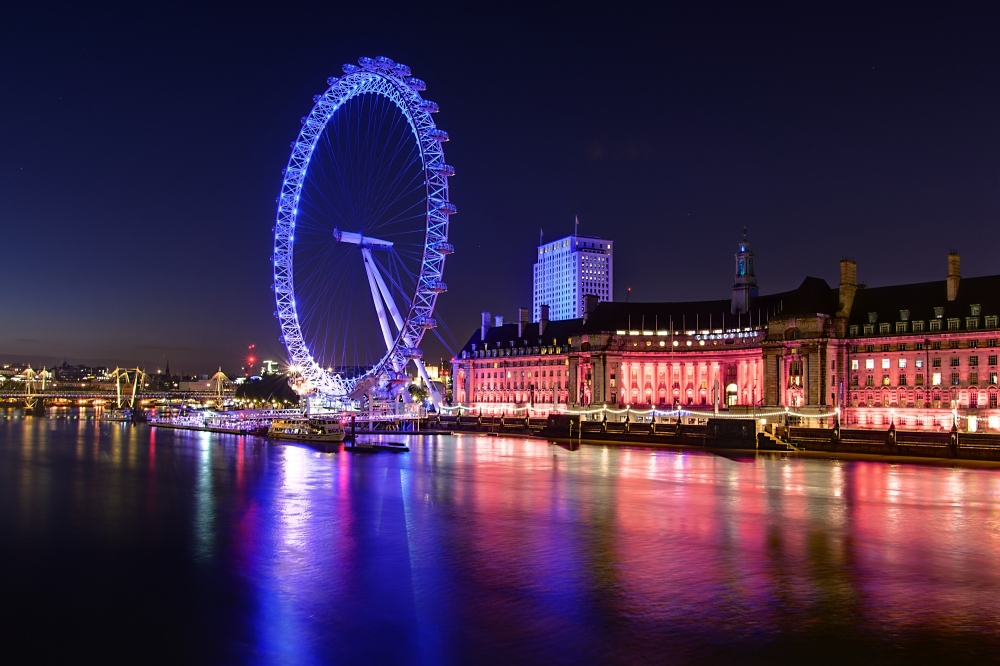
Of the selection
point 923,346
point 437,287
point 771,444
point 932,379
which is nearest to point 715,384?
point 923,346

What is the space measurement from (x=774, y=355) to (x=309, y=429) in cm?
5155

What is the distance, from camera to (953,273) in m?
87.5

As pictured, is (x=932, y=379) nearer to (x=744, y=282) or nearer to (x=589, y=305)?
(x=744, y=282)

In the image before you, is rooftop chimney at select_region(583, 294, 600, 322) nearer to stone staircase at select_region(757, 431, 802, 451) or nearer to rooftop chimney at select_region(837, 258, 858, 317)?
rooftop chimney at select_region(837, 258, 858, 317)

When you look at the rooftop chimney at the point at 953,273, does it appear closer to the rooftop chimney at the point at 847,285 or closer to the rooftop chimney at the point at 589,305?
the rooftop chimney at the point at 847,285

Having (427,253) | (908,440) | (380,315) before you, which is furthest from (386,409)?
(908,440)

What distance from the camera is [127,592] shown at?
25.4 metres

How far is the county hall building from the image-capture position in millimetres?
84875

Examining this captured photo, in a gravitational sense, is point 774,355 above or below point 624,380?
above

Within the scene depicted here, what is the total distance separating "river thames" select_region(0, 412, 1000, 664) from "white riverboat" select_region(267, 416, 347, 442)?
3374 cm

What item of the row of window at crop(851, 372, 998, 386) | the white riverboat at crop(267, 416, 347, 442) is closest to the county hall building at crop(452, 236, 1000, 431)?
the row of window at crop(851, 372, 998, 386)

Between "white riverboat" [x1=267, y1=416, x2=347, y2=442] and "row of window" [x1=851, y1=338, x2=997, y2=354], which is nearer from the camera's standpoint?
"row of window" [x1=851, y1=338, x2=997, y2=354]

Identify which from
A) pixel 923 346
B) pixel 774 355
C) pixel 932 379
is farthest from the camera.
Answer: pixel 774 355

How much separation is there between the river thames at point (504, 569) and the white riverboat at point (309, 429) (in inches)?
1328
